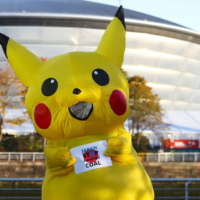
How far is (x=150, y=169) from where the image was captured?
73.5ft

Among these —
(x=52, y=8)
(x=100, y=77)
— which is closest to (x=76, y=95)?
(x=100, y=77)

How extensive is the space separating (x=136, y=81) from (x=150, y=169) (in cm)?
764

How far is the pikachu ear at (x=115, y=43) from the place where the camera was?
6762mm

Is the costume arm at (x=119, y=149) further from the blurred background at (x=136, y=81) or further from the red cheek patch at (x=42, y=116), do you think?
the blurred background at (x=136, y=81)

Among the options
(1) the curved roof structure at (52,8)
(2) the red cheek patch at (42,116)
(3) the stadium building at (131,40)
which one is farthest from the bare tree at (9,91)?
(2) the red cheek patch at (42,116)

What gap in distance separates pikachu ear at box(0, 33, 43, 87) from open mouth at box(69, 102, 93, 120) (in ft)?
3.02

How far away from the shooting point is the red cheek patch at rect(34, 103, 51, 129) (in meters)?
6.11

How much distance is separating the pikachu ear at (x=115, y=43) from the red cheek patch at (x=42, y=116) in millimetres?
1162

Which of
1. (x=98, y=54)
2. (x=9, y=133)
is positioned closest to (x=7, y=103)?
(x=9, y=133)

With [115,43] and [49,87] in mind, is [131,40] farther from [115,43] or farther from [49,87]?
[49,87]

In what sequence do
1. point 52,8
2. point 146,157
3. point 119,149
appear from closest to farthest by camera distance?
1. point 119,149
2. point 146,157
3. point 52,8

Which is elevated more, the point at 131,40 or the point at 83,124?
the point at 131,40

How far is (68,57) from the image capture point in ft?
21.1

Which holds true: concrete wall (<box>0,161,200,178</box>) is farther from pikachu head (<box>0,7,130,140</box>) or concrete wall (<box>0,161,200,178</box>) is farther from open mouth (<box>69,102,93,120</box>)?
open mouth (<box>69,102,93,120</box>)
